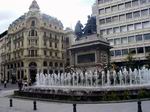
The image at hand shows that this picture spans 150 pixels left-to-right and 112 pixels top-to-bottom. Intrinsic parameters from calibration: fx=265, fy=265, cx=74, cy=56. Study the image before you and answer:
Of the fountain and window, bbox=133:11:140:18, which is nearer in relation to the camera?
the fountain

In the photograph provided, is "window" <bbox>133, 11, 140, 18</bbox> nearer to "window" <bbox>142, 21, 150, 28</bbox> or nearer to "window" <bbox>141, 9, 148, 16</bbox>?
"window" <bbox>141, 9, 148, 16</bbox>

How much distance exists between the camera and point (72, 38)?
84.2m

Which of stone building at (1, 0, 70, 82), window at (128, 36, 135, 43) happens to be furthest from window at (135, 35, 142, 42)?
stone building at (1, 0, 70, 82)

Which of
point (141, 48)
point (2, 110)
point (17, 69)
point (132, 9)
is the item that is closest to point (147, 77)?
point (2, 110)

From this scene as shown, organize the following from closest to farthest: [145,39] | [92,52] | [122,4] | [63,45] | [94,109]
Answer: [94,109] < [92,52] < [145,39] < [122,4] < [63,45]

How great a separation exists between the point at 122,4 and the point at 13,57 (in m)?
37.2

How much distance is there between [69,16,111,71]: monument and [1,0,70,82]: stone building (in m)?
43.8

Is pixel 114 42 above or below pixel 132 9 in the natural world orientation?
below

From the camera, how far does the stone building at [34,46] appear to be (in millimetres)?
71856

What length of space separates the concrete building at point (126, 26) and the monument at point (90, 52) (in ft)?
96.9

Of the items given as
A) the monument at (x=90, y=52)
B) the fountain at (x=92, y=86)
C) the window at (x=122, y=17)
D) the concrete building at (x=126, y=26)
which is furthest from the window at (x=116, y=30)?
the monument at (x=90, y=52)

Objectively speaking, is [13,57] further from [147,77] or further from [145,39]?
[147,77]

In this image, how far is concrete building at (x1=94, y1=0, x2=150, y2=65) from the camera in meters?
54.8

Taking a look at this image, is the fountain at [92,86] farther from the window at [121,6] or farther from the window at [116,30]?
the window at [121,6]
